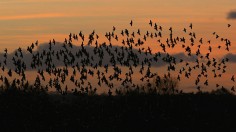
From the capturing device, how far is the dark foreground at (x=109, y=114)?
96.2 metres

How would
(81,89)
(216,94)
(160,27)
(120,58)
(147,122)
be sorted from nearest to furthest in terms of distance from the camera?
(160,27), (120,58), (147,122), (81,89), (216,94)

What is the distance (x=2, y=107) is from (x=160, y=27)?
41.3 meters

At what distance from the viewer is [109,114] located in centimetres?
10481

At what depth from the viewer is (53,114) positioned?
102750 mm

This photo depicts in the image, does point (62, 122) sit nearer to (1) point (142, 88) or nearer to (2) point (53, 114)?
(2) point (53, 114)

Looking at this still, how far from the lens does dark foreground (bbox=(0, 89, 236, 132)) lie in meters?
96.2

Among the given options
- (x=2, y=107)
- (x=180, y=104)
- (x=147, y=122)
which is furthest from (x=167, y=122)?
(x=2, y=107)

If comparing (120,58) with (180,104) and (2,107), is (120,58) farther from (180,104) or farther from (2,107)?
(180,104)

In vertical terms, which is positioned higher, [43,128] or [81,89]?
[81,89]

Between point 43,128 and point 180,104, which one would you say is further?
point 180,104

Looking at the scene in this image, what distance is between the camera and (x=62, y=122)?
98938mm

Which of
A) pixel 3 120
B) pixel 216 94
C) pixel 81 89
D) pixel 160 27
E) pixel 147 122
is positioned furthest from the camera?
pixel 216 94

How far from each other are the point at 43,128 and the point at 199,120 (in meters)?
28.7

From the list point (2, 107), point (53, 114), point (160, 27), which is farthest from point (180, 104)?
point (160, 27)
